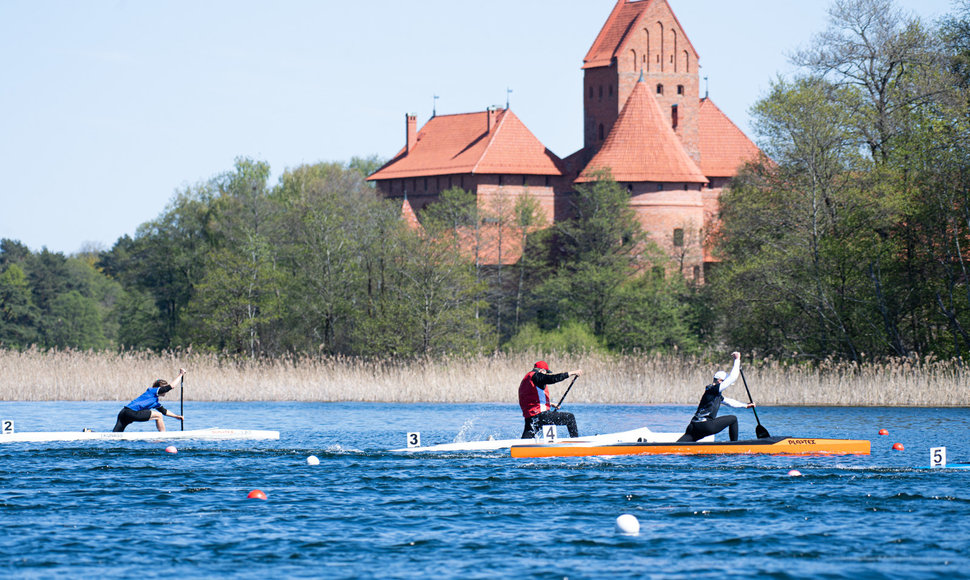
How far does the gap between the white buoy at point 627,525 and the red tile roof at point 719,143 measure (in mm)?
58583

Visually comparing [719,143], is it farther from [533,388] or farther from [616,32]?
[533,388]

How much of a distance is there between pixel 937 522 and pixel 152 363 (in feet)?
84.7

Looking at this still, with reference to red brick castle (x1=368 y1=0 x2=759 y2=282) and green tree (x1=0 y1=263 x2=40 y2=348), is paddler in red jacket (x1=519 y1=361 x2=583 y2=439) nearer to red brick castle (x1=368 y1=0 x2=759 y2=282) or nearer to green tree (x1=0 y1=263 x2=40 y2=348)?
red brick castle (x1=368 y1=0 x2=759 y2=282)

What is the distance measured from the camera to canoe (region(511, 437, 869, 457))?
1931 centimetres

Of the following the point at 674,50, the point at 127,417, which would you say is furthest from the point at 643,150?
the point at 127,417

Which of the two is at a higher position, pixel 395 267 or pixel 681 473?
pixel 395 267

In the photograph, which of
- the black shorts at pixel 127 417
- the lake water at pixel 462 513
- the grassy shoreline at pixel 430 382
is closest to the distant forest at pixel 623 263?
the grassy shoreline at pixel 430 382

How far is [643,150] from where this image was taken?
221 feet

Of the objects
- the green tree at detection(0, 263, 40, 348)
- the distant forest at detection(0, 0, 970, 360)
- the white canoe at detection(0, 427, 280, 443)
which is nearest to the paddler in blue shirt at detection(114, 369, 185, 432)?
the white canoe at detection(0, 427, 280, 443)

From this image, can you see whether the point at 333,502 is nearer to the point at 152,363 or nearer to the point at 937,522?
the point at 937,522

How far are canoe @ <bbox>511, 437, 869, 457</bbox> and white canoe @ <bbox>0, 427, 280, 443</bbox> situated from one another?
18.0 feet

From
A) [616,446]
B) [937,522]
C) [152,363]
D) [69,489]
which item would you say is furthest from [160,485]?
[152,363]

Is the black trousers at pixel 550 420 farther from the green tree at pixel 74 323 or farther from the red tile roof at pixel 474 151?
the green tree at pixel 74 323

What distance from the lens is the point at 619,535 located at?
44.4ft
